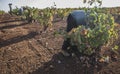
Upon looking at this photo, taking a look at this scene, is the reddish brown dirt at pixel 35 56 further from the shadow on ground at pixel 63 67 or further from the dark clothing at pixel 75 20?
the dark clothing at pixel 75 20

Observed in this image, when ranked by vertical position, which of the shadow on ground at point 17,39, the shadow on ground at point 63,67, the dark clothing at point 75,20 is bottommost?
the shadow on ground at point 63,67

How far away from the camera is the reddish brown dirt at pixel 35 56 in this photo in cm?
683

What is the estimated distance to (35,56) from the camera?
774cm

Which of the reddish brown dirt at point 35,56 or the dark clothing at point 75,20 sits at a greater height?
the dark clothing at point 75,20

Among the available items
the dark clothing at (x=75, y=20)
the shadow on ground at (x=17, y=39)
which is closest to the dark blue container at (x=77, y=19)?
the dark clothing at (x=75, y=20)

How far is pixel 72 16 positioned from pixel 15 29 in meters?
3.72

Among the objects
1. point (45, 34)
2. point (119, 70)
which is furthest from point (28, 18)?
point (119, 70)

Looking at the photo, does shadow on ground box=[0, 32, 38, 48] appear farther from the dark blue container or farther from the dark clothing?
the dark blue container

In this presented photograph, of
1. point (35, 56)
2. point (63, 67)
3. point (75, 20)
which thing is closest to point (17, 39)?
point (35, 56)

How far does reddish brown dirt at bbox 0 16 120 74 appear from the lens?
6832 millimetres

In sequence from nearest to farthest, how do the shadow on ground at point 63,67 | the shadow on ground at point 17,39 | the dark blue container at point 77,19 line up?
the shadow on ground at point 63,67 < the dark blue container at point 77,19 < the shadow on ground at point 17,39

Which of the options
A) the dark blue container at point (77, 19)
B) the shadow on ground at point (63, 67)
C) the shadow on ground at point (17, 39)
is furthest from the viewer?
the shadow on ground at point (17, 39)

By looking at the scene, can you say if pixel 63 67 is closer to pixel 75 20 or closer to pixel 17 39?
pixel 75 20

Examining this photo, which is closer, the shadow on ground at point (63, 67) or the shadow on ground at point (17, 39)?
the shadow on ground at point (63, 67)
